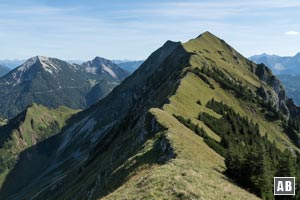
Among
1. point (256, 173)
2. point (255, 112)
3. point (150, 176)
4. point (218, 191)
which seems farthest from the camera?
point (255, 112)

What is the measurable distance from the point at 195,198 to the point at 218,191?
228 inches

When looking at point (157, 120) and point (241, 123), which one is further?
point (241, 123)

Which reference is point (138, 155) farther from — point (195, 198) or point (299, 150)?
point (299, 150)

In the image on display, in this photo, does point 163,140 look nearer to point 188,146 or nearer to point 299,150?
point 188,146

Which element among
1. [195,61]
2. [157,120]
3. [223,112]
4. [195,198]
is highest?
[195,61]

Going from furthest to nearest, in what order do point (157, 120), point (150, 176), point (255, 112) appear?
point (255, 112) < point (157, 120) < point (150, 176)

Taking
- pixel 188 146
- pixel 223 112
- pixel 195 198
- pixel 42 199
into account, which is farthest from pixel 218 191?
pixel 42 199

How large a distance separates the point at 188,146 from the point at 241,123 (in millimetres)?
87098

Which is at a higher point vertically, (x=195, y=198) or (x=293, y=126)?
(x=293, y=126)

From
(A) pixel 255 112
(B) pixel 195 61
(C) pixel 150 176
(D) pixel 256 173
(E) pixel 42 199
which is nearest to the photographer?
(C) pixel 150 176

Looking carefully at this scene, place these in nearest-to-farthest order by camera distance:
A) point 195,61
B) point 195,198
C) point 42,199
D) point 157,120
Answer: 1. point 195,198
2. point 157,120
3. point 42,199
4. point 195,61

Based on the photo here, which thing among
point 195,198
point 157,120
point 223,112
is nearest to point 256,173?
point 195,198

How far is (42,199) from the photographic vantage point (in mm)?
160875

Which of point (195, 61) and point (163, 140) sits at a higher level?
point (195, 61)
